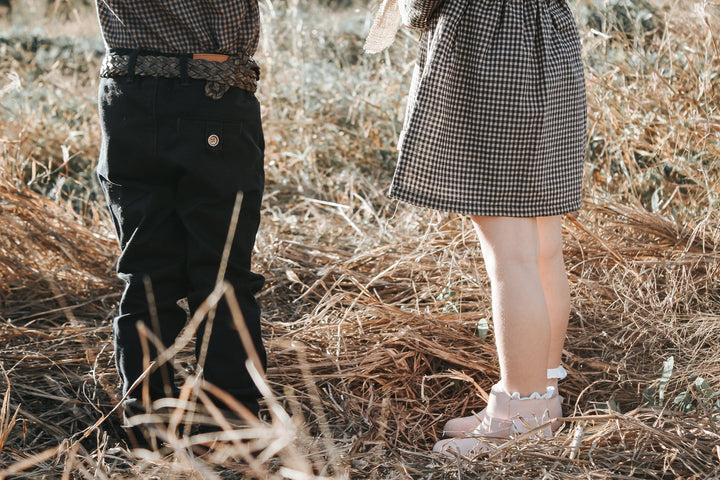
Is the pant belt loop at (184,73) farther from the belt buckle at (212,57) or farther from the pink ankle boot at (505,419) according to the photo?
the pink ankle boot at (505,419)

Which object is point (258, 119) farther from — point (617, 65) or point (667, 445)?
point (617, 65)

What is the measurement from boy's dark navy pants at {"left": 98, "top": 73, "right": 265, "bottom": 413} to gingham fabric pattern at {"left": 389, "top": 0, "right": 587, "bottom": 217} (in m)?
0.34

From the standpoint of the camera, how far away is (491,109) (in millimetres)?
1390

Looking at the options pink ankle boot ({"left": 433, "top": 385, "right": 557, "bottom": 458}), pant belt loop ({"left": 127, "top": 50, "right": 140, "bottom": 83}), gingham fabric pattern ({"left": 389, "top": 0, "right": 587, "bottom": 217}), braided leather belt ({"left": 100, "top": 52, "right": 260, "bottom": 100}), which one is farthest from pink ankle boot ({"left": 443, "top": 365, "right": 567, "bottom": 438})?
pant belt loop ({"left": 127, "top": 50, "right": 140, "bottom": 83})

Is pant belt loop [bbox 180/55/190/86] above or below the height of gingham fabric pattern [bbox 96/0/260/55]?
below

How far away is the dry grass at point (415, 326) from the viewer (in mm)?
1329

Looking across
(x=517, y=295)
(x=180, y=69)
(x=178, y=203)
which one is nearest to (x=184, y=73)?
(x=180, y=69)

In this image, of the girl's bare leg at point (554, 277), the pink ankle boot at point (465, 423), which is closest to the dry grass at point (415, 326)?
the pink ankle boot at point (465, 423)

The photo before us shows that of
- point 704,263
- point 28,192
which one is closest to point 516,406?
point 704,263

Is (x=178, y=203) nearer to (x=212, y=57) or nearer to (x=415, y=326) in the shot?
(x=212, y=57)

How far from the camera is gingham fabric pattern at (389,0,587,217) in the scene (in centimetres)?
137

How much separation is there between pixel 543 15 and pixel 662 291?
952 millimetres

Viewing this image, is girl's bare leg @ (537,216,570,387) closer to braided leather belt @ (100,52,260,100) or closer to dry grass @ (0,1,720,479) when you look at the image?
dry grass @ (0,1,720,479)

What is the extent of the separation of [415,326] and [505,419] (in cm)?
47
